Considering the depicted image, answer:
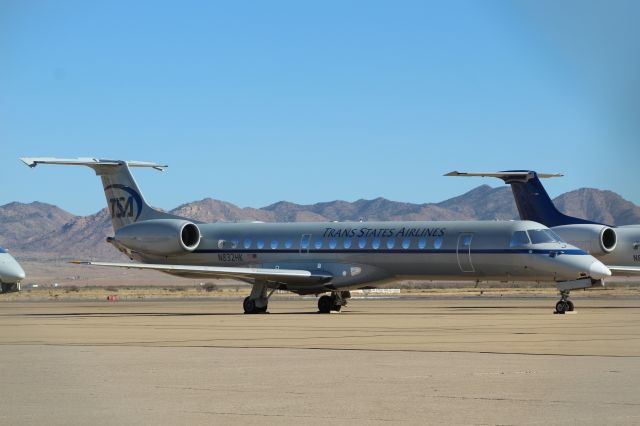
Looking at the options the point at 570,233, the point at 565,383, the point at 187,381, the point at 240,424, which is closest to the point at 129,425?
the point at 240,424

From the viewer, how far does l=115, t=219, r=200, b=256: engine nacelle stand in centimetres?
4572

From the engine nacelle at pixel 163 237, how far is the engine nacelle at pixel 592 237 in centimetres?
1640

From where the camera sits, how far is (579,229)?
4994 cm

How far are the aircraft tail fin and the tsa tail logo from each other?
17.1 metres

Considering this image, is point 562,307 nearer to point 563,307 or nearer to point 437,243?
point 563,307

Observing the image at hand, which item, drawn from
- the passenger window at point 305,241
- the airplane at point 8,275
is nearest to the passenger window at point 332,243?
the passenger window at point 305,241

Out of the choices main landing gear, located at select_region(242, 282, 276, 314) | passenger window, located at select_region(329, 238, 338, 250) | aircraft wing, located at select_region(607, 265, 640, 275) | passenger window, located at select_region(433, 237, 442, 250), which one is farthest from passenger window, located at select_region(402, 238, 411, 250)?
aircraft wing, located at select_region(607, 265, 640, 275)

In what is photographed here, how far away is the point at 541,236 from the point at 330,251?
27.5ft

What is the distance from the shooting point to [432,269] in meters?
40.6

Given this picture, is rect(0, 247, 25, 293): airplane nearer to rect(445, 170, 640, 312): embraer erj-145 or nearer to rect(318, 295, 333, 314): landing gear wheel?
rect(318, 295, 333, 314): landing gear wheel

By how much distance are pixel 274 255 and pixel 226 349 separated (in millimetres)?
23703

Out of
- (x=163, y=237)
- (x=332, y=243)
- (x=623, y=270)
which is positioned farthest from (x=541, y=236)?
(x=163, y=237)

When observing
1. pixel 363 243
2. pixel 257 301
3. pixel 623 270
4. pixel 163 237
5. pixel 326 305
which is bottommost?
pixel 326 305

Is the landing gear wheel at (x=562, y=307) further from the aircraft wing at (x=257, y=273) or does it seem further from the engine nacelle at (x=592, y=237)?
the engine nacelle at (x=592, y=237)
